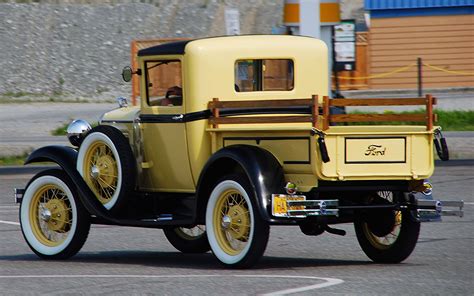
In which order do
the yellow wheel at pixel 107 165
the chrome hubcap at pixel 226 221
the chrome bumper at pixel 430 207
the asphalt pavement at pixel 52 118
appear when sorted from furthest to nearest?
the asphalt pavement at pixel 52 118, the yellow wheel at pixel 107 165, the chrome bumper at pixel 430 207, the chrome hubcap at pixel 226 221

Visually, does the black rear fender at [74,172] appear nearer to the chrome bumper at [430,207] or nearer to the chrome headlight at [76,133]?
the chrome headlight at [76,133]

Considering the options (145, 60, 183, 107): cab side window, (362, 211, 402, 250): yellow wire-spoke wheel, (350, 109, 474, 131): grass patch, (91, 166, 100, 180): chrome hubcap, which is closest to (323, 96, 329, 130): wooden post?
(362, 211, 402, 250): yellow wire-spoke wheel

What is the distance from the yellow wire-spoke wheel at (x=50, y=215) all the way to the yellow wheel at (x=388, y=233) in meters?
2.58

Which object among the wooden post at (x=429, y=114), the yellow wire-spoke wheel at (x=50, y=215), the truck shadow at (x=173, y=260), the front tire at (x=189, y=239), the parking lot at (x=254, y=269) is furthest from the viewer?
Answer: the front tire at (x=189, y=239)

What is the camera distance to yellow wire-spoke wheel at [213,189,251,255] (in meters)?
9.27

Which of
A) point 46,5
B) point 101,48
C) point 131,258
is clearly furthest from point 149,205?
point 46,5

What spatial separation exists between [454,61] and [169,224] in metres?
33.4

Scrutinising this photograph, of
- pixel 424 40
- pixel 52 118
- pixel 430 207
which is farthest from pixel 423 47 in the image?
pixel 430 207

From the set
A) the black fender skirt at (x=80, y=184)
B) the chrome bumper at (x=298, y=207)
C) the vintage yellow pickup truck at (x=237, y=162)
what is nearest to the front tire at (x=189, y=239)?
the vintage yellow pickup truck at (x=237, y=162)

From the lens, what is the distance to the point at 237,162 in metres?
9.27

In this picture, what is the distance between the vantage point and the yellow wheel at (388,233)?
9.71m

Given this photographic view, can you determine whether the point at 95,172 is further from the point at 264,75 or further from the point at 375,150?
the point at 375,150

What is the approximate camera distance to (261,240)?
356 inches

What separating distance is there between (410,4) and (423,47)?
1639 millimetres
